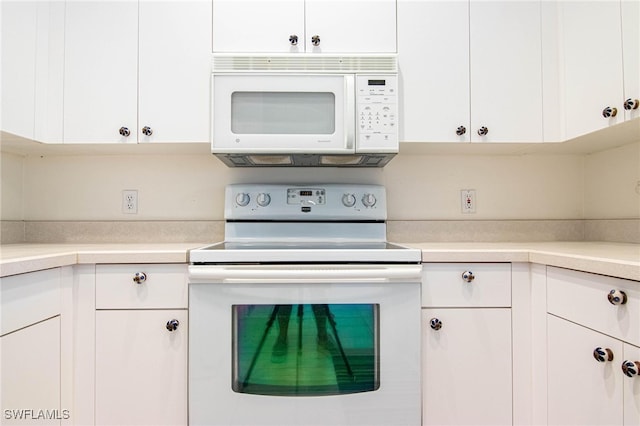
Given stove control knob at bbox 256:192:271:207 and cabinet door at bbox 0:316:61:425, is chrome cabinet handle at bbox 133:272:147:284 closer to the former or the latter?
cabinet door at bbox 0:316:61:425

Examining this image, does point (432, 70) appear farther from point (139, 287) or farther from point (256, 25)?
point (139, 287)

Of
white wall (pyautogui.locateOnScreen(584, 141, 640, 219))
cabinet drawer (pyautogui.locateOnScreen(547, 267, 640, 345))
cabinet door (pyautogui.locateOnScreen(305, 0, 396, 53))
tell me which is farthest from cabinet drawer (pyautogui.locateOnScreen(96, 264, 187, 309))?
white wall (pyautogui.locateOnScreen(584, 141, 640, 219))

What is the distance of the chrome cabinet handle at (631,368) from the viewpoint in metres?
0.87

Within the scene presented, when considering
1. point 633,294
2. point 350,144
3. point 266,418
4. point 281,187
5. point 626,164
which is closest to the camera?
point 633,294

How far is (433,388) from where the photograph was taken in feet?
4.14

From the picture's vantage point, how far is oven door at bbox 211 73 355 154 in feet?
4.67

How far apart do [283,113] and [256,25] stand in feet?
1.30

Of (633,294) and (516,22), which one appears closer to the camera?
(633,294)

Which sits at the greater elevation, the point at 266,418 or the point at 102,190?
the point at 102,190

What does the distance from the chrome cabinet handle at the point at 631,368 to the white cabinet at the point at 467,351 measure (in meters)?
0.38

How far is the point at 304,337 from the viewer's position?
1239 mm

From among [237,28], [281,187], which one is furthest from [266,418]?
[237,28]

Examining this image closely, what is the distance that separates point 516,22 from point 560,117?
44 cm

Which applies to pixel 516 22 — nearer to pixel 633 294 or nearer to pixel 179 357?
pixel 633 294
